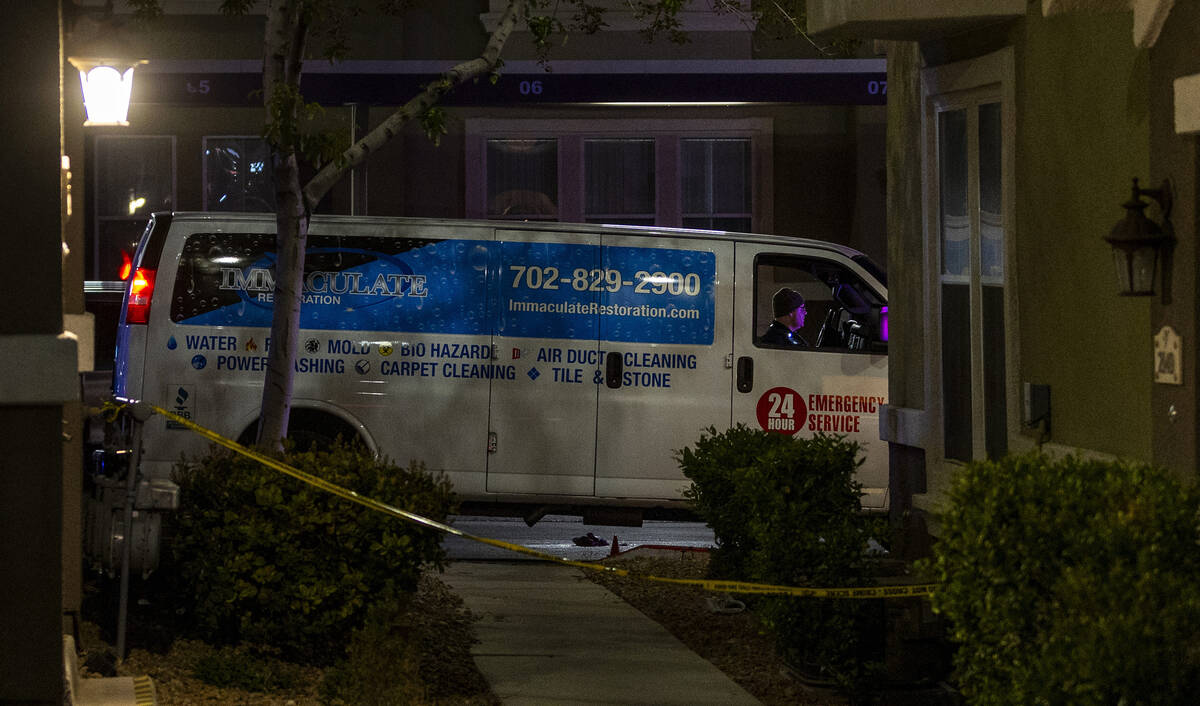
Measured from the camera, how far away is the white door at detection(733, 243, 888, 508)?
36.4 ft

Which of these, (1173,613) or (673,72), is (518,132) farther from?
(1173,613)

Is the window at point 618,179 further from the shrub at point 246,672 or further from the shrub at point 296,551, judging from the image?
the shrub at point 246,672

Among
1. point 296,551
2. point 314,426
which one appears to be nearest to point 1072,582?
point 296,551

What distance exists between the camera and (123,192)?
19000 millimetres

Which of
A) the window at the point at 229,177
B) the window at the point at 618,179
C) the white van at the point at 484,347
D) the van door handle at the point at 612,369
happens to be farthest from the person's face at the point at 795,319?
the window at the point at 229,177

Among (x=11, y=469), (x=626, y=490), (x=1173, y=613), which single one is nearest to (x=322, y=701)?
(x=11, y=469)

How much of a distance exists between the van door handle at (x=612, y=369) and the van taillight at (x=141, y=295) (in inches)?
132

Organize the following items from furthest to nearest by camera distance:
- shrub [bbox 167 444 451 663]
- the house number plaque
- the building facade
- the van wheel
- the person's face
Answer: the person's face
the van wheel
shrub [bbox 167 444 451 663]
the building facade
the house number plaque

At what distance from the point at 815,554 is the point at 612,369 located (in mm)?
4035

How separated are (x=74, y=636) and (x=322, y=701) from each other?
1.25 metres

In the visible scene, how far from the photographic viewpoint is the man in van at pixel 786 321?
11.2m

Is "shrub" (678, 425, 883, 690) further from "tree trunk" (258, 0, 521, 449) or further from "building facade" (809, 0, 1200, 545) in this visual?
"tree trunk" (258, 0, 521, 449)

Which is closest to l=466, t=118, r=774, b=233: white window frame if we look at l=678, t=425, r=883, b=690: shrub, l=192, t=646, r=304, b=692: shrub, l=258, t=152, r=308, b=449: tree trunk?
l=258, t=152, r=308, b=449: tree trunk

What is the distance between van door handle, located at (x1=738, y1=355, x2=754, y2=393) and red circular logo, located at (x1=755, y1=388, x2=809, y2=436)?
133 mm
